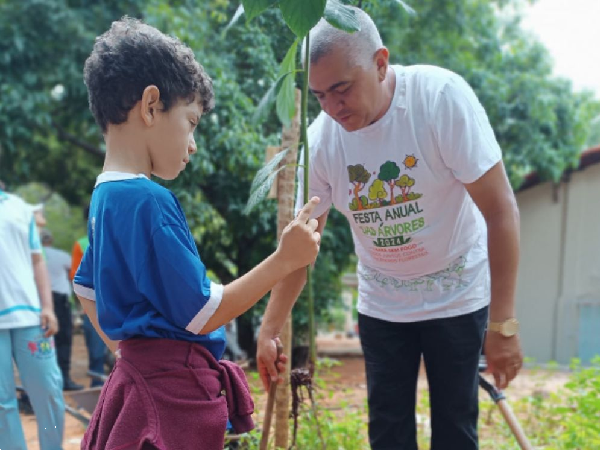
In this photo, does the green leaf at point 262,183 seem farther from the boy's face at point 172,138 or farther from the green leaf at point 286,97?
the boy's face at point 172,138

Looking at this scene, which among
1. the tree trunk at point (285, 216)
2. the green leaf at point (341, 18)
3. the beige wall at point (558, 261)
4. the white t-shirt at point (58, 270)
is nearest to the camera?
the green leaf at point (341, 18)

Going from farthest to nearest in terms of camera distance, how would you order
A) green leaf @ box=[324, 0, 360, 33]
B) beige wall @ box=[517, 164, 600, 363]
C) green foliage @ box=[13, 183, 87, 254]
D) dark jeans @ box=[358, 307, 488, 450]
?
green foliage @ box=[13, 183, 87, 254]
beige wall @ box=[517, 164, 600, 363]
dark jeans @ box=[358, 307, 488, 450]
green leaf @ box=[324, 0, 360, 33]

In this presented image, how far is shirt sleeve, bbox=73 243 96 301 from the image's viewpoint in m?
1.60

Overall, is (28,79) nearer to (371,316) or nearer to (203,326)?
(371,316)

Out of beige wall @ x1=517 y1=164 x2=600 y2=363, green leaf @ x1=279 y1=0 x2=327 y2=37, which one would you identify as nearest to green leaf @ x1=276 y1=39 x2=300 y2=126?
green leaf @ x1=279 y1=0 x2=327 y2=37

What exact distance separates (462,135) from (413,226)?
34 centimetres

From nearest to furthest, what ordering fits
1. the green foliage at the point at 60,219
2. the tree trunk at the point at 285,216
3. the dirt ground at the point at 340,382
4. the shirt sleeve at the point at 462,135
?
the shirt sleeve at the point at 462,135 → the tree trunk at the point at 285,216 → the dirt ground at the point at 340,382 → the green foliage at the point at 60,219

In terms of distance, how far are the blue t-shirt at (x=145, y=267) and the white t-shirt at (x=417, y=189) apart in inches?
33.5

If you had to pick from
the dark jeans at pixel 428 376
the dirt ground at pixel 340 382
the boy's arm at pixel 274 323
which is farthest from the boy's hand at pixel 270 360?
the dirt ground at pixel 340 382

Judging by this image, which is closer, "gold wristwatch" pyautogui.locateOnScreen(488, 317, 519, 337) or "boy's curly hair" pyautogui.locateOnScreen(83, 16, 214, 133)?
"boy's curly hair" pyautogui.locateOnScreen(83, 16, 214, 133)

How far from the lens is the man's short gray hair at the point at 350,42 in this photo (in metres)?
1.95

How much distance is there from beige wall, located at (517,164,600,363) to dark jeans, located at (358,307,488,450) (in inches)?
341

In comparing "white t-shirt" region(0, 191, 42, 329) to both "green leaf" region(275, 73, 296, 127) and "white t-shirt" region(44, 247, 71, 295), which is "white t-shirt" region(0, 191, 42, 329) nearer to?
"green leaf" region(275, 73, 296, 127)

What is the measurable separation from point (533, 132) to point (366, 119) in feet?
23.3
